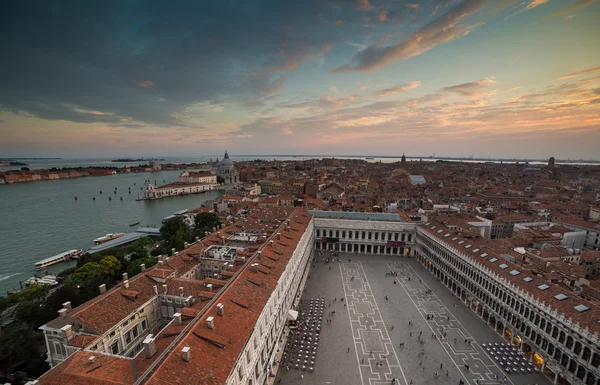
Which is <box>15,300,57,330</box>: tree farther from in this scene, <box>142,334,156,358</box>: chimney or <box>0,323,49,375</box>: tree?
<box>142,334,156,358</box>: chimney

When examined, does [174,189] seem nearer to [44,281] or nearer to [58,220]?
[58,220]

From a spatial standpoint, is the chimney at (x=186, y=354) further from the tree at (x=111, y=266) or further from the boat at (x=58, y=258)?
the boat at (x=58, y=258)

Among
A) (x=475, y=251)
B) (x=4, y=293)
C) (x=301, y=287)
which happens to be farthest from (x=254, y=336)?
(x=4, y=293)

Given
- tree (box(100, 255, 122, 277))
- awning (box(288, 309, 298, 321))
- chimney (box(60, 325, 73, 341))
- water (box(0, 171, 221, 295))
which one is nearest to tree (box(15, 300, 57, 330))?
tree (box(100, 255, 122, 277))

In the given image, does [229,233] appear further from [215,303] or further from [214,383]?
[214,383]

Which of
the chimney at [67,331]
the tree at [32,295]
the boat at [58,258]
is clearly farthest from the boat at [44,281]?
the chimney at [67,331]
